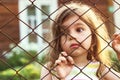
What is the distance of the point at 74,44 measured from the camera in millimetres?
3607

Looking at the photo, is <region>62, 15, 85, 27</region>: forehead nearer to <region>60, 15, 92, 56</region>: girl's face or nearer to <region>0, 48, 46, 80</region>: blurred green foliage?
<region>60, 15, 92, 56</region>: girl's face

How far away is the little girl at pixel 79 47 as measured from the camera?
357 centimetres

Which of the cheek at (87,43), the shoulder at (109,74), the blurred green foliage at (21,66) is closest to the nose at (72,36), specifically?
the cheek at (87,43)

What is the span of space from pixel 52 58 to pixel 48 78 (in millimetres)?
140

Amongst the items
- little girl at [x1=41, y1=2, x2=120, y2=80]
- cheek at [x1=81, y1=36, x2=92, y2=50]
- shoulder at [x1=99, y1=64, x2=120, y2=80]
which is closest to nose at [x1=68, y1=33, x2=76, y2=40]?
little girl at [x1=41, y1=2, x2=120, y2=80]

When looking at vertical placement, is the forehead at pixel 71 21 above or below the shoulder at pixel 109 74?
above

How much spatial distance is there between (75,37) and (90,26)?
20 cm

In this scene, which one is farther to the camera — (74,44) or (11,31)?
(11,31)

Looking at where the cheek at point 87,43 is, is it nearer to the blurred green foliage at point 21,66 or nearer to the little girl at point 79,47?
the little girl at point 79,47

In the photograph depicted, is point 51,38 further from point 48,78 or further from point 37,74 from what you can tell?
point 37,74

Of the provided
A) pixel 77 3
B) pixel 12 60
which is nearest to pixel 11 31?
pixel 12 60

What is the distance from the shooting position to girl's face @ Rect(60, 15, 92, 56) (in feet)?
11.8

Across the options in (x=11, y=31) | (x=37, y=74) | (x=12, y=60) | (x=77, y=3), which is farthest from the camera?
(x=11, y=31)

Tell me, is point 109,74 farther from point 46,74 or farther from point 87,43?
point 46,74
